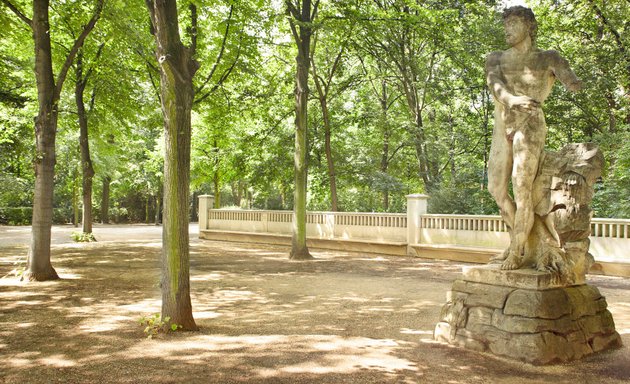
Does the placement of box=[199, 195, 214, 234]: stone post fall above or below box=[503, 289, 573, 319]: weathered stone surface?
above

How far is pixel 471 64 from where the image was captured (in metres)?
18.6

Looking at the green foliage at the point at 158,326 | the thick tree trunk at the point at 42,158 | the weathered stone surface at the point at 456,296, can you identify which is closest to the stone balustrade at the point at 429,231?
the weathered stone surface at the point at 456,296

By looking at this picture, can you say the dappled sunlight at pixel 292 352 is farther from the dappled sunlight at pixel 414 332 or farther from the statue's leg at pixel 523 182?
the statue's leg at pixel 523 182

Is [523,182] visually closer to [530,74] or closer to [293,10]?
[530,74]

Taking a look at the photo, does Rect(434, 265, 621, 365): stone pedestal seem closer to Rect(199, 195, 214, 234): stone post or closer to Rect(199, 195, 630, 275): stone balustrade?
Rect(199, 195, 630, 275): stone balustrade

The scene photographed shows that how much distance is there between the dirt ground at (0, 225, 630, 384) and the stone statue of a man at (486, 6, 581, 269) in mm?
1423

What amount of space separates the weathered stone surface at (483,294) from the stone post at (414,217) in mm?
9765

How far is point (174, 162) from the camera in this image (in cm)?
566

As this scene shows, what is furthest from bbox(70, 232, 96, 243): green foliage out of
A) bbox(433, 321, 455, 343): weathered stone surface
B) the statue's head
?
the statue's head

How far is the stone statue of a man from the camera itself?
16.6 feet

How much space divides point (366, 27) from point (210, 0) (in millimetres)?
4881

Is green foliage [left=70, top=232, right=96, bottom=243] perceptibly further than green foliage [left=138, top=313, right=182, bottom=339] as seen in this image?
Yes

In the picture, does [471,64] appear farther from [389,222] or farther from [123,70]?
[123,70]

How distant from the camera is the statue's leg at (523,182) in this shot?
5.06m
